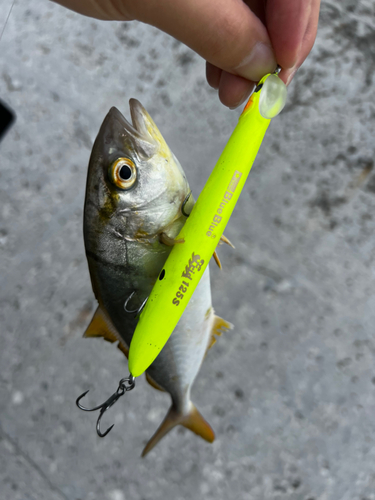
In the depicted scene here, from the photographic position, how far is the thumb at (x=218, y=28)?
33.5 inches

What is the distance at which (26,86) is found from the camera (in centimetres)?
195

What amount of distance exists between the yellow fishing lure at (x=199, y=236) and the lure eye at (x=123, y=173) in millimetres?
174

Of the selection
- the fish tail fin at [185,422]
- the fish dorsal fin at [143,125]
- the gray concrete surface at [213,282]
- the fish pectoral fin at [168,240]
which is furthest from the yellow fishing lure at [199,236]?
the gray concrete surface at [213,282]

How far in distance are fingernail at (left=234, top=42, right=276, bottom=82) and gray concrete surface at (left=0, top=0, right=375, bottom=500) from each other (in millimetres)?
910

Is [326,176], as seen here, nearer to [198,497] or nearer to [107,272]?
[107,272]

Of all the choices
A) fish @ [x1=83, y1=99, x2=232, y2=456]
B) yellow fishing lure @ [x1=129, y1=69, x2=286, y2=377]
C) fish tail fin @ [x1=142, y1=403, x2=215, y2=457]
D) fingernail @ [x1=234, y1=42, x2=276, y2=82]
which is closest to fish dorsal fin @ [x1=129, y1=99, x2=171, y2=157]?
fish @ [x1=83, y1=99, x2=232, y2=456]

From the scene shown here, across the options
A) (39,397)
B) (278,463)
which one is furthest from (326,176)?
(39,397)

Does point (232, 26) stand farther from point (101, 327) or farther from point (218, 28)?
point (101, 327)

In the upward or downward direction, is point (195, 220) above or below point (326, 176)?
below

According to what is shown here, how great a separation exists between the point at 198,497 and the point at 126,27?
96.6 inches

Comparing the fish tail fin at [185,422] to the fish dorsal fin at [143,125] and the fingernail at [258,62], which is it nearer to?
the fish dorsal fin at [143,125]

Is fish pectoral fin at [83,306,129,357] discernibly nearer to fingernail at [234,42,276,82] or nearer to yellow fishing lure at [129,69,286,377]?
yellow fishing lure at [129,69,286,377]

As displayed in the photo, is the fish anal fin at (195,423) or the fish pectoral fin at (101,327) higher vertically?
the fish pectoral fin at (101,327)

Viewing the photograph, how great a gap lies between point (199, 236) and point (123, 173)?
0.79ft
